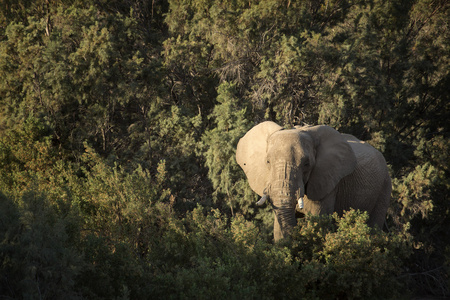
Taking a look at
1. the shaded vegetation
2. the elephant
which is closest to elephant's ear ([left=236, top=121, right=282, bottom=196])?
the elephant

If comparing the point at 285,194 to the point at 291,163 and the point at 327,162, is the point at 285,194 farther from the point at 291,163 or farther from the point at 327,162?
the point at 327,162

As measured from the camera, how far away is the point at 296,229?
8383 mm

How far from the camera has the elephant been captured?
875cm

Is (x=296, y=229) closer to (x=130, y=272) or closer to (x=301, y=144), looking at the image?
(x=301, y=144)

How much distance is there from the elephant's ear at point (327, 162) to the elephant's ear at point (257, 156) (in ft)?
2.24

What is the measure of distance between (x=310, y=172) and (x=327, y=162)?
0.36 m

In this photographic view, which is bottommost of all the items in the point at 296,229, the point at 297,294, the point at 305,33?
the point at 297,294

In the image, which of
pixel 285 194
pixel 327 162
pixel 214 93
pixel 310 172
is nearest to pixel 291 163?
pixel 285 194

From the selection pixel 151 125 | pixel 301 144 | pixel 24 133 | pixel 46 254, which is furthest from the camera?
pixel 151 125

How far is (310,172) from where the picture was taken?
9391mm

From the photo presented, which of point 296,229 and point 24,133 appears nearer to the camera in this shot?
point 296,229

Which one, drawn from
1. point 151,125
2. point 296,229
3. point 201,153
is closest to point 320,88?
point 201,153

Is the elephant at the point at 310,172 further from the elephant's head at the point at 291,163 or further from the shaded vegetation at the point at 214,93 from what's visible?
the shaded vegetation at the point at 214,93

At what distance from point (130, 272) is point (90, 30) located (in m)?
8.12
